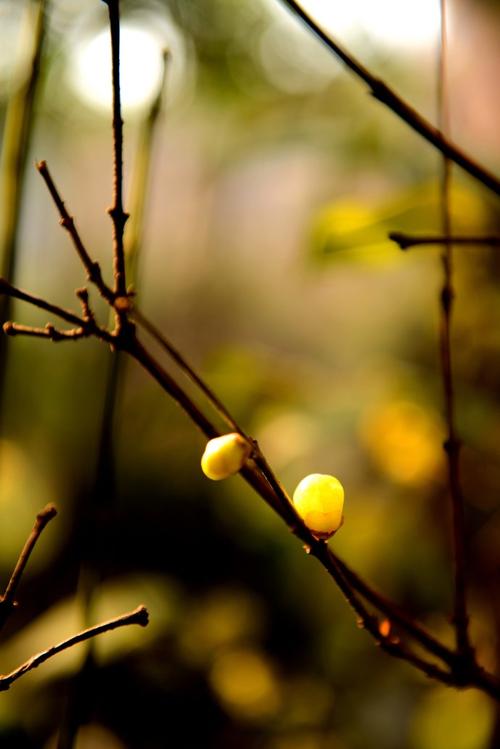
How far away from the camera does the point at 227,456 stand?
188 mm

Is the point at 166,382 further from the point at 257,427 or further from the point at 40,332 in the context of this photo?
the point at 257,427

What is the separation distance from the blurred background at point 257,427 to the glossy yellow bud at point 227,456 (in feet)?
0.48

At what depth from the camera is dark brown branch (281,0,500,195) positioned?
0.22m

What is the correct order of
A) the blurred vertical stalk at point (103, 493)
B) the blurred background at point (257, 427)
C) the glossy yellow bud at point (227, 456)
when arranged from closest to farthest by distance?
1. the glossy yellow bud at point (227, 456)
2. the blurred vertical stalk at point (103, 493)
3. the blurred background at point (257, 427)

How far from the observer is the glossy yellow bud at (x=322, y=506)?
0.22m

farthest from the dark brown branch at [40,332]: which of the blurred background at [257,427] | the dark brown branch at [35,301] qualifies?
the blurred background at [257,427]

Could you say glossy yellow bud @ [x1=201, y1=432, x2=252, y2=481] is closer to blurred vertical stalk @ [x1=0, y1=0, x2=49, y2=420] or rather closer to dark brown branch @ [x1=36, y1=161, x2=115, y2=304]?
dark brown branch @ [x1=36, y1=161, x2=115, y2=304]

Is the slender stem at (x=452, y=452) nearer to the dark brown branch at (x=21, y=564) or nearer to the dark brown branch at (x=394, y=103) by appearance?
the dark brown branch at (x=394, y=103)

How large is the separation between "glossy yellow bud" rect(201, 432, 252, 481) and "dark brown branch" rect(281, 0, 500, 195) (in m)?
0.13

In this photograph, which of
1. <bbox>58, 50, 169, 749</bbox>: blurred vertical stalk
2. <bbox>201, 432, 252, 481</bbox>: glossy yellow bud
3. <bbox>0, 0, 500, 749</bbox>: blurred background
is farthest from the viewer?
<bbox>0, 0, 500, 749</bbox>: blurred background

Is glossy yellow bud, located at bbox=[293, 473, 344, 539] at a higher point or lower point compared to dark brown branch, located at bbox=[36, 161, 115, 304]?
lower

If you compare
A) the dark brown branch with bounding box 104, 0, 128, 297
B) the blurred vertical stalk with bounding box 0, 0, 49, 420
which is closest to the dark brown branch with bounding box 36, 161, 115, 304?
the dark brown branch with bounding box 104, 0, 128, 297

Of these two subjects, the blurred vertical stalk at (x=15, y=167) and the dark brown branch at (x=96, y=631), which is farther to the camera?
the blurred vertical stalk at (x=15, y=167)

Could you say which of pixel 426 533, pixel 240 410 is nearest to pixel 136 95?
pixel 240 410
